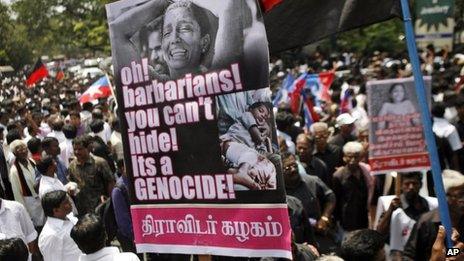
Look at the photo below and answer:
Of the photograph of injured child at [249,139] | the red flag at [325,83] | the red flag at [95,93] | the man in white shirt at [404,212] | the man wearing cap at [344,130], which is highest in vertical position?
the red flag at [95,93]

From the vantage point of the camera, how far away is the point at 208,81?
291cm

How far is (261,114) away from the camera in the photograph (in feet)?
8.99

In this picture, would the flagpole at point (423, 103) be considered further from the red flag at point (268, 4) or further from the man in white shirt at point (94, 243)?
the man in white shirt at point (94, 243)

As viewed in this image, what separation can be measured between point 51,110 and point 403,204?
33.0ft

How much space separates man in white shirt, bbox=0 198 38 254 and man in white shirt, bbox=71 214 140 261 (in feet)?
4.46

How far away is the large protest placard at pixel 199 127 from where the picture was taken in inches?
109

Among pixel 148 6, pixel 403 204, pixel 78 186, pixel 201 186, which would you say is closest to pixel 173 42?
pixel 148 6

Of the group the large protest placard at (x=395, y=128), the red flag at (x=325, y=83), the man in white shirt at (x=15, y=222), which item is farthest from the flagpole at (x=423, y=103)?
the red flag at (x=325, y=83)

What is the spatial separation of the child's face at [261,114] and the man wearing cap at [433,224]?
1.55m

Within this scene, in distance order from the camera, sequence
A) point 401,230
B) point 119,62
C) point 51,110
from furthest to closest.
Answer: point 51,110 → point 401,230 → point 119,62

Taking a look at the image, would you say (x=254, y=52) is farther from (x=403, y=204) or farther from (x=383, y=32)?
(x=383, y=32)

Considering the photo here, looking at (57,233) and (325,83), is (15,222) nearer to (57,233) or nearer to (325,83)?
(57,233)

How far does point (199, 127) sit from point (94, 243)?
1.11 metres

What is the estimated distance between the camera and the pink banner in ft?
9.14
